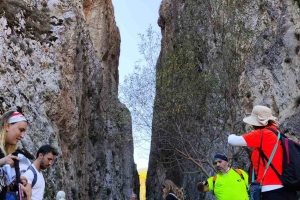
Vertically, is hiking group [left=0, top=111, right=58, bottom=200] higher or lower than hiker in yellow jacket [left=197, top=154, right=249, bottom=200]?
higher

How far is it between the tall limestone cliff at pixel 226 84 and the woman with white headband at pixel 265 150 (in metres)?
14.1

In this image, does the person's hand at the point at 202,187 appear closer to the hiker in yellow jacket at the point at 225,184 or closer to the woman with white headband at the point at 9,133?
the hiker in yellow jacket at the point at 225,184

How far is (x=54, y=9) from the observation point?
2252 cm

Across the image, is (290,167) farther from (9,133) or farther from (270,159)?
(9,133)

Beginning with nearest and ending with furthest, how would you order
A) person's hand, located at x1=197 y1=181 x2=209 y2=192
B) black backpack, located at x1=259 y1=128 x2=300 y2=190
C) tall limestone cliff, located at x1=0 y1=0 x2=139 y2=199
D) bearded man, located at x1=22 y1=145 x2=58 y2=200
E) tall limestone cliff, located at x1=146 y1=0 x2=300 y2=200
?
1. black backpack, located at x1=259 y1=128 x2=300 y2=190
2. bearded man, located at x1=22 y1=145 x2=58 y2=200
3. person's hand, located at x1=197 y1=181 x2=209 y2=192
4. tall limestone cliff, located at x1=0 y1=0 x2=139 y2=199
5. tall limestone cliff, located at x1=146 y1=0 x2=300 y2=200

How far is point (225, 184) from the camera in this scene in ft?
25.5

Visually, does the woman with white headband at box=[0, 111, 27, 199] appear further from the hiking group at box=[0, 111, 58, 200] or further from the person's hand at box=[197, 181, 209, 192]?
the person's hand at box=[197, 181, 209, 192]

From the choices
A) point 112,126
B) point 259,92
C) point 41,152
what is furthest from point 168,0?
point 41,152

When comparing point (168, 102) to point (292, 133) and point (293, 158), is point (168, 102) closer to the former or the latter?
point (292, 133)

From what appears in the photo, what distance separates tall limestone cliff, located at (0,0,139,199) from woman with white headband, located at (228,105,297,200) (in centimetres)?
1061

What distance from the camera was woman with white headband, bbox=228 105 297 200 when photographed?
5.23m

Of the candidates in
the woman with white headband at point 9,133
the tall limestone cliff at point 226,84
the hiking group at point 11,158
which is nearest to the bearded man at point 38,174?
the hiking group at point 11,158

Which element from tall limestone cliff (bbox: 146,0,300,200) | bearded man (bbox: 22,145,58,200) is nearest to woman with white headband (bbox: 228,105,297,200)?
bearded man (bbox: 22,145,58,200)

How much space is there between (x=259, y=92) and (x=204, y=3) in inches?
249
